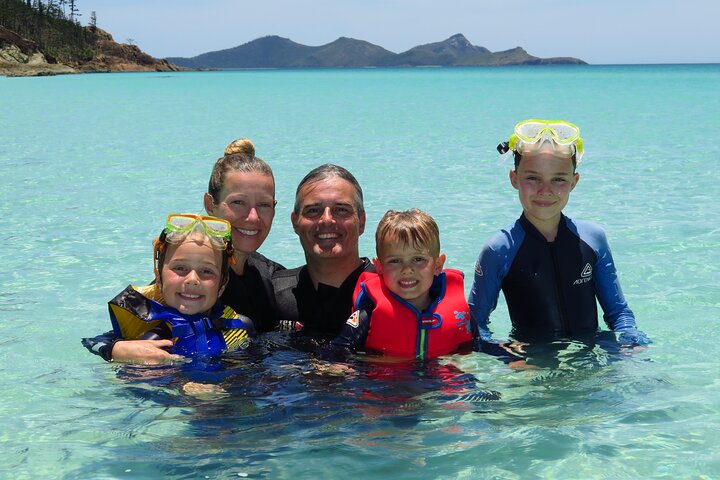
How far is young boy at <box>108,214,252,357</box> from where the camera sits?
373 centimetres

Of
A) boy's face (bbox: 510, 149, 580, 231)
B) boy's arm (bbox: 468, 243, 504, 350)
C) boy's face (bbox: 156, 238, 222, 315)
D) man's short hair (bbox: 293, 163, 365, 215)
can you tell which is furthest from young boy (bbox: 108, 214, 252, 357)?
boy's face (bbox: 510, 149, 580, 231)

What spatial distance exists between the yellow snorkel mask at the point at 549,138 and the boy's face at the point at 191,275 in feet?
5.53

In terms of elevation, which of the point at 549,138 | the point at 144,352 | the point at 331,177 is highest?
the point at 549,138

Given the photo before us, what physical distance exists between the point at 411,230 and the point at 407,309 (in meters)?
0.45

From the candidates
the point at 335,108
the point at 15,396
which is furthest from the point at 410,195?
the point at 335,108

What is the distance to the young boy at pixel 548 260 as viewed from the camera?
13.6 ft

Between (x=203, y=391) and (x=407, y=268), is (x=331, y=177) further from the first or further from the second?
(x=203, y=391)

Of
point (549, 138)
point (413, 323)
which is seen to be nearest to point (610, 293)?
point (549, 138)

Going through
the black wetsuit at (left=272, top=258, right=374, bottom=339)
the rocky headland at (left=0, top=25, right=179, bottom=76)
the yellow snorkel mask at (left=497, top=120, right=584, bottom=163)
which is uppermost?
the rocky headland at (left=0, top=25, right=179, bottom=76)

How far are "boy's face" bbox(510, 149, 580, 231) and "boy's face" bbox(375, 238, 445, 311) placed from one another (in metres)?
0.67

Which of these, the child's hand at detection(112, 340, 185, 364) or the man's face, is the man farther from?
the child's hand at detection(112, 340, 185, 364)

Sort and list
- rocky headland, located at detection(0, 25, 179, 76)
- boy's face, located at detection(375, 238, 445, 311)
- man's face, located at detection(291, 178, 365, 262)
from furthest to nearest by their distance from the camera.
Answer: rocky headland, located at detection(0, 25, 179, 76) → man's face, located at detection(291, 178, 365, 262) → boy's face, located at detection(375, 238, 445, 311)

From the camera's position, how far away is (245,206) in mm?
4188

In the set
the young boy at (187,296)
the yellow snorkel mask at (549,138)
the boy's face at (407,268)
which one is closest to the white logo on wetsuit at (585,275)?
the yellow snorkel mask at (549,138)
